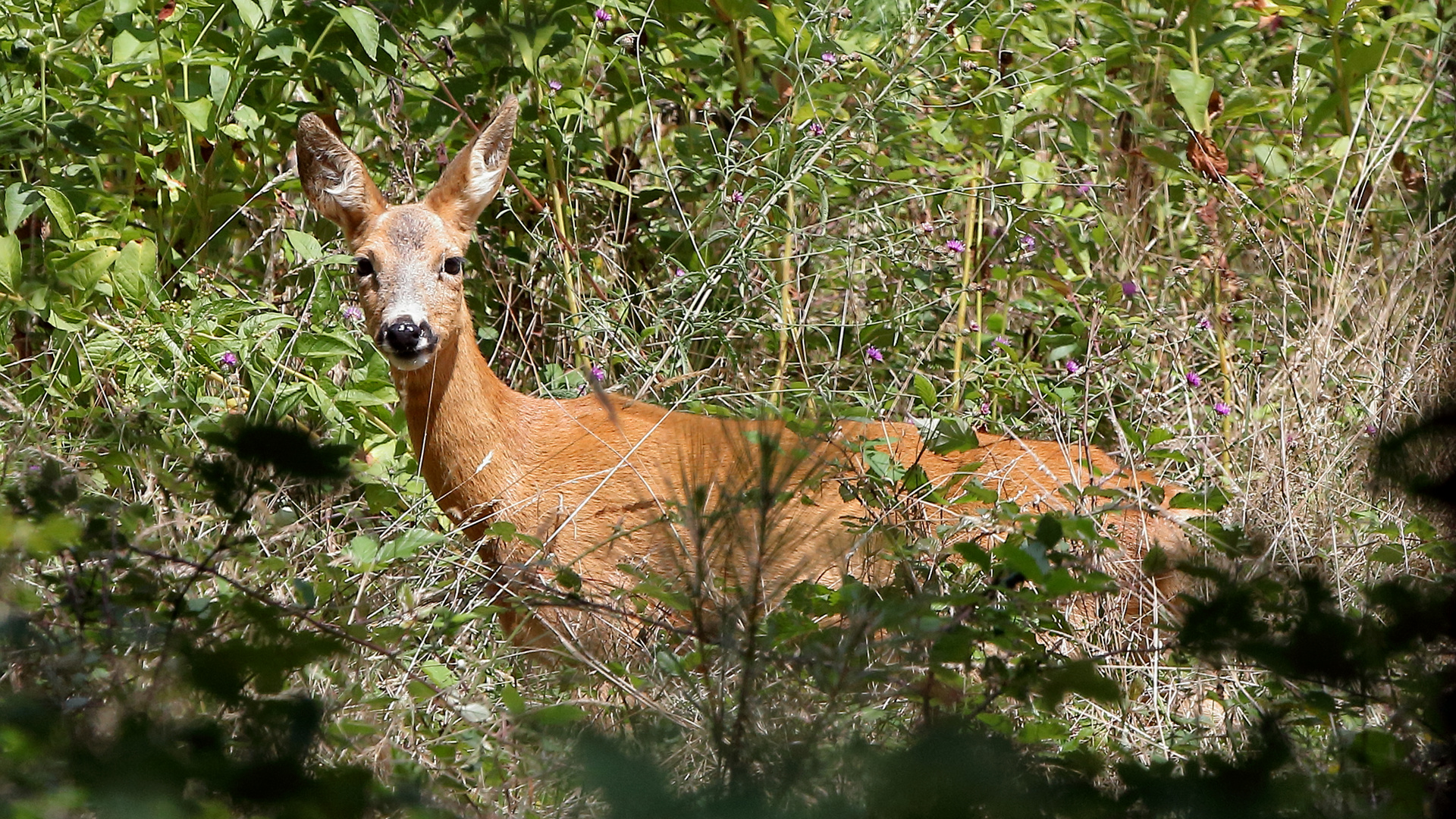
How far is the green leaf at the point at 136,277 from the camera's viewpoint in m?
3.83

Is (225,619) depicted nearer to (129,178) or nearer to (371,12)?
(371,12)

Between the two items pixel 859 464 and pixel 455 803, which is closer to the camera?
pixel 455 803

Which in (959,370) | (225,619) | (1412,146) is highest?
(225,619)

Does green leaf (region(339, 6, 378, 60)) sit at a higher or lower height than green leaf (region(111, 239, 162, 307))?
higher

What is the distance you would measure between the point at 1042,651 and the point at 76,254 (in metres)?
2.86

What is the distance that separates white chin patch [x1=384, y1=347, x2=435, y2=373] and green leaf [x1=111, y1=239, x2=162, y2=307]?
73cm

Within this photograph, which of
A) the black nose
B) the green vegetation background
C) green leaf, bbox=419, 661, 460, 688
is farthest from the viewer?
the black nose

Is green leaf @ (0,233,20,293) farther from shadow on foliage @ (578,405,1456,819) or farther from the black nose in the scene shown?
shadow on foliage @ (578,405,1456,819)

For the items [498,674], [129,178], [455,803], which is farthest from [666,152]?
[455,803]

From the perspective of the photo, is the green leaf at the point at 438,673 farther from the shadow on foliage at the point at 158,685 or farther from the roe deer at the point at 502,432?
the roe deer at the point at 502,432

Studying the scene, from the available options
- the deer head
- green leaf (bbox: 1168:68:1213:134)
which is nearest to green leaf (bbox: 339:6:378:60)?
the deer head

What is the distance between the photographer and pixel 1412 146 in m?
4.04

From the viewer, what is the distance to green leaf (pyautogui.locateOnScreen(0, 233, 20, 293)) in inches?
142

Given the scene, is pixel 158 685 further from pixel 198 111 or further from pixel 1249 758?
pixel 198 111
